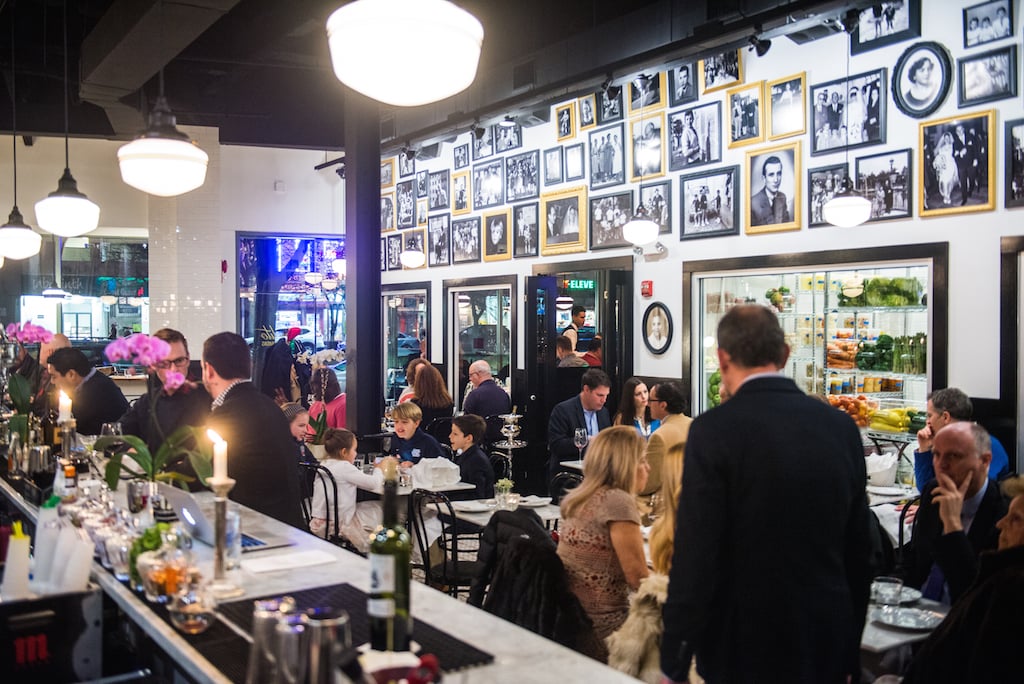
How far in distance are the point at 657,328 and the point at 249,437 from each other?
17.9 feet

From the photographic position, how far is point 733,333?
8.56ft

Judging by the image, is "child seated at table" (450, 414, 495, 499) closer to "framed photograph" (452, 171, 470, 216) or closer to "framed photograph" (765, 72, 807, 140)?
"framed photograph" (765, 72, 807, 140)

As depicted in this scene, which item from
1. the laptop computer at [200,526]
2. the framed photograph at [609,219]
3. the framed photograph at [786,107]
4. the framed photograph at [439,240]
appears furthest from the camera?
the framed photograph at [439,240]

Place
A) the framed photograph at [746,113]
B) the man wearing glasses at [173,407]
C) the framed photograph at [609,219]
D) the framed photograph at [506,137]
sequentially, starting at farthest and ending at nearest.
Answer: the framed photograph at [506,137] → the framed photograph at [609,219] → the framed photograph at [746,113] → the man wearing glasses at [173,407]

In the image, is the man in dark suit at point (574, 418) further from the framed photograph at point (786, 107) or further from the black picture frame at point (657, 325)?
the framed photograph at point (786, 107)

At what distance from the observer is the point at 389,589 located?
1.95 meters

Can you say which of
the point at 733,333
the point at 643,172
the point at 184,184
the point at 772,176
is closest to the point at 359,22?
the point at 733,333

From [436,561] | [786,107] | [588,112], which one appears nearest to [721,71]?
[786,107]

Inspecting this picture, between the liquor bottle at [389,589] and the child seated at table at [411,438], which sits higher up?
the liquor bottle at [389,589]

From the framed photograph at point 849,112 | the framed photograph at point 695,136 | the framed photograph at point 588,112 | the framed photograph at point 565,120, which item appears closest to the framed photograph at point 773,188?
the framed photograph at point 849,112

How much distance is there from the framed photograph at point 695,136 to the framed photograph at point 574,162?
4.41ft

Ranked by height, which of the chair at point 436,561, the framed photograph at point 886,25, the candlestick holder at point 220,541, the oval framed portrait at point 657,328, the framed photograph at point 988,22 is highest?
the framed photograph at point 886,25

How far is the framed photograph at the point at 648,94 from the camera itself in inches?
338

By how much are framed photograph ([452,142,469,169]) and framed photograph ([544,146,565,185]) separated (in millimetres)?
1689
